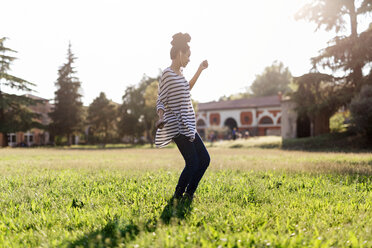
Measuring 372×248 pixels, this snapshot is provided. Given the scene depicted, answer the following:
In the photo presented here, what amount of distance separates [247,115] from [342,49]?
37.9 m

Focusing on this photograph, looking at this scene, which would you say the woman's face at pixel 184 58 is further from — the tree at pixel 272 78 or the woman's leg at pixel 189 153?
the tree at pixel 272 78

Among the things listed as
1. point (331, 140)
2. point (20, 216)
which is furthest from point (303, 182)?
point (331, 140)

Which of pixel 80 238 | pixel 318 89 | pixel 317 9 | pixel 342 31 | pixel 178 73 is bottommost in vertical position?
pixel 80 238

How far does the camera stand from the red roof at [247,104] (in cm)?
5697

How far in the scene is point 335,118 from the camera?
3144 centimetres

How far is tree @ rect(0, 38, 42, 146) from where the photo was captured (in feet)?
108

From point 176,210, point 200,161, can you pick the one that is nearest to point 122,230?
point 176,210

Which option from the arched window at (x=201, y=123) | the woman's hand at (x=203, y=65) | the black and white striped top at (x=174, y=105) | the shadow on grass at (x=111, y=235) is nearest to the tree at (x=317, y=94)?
the woman's hand at (x=203, y=65)

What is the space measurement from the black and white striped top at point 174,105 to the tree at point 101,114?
4595cm

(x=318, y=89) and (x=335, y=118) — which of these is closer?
(x=318, y=89)

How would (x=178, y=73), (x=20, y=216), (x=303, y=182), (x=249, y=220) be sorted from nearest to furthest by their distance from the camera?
1. (x=249, y=220)
2. (x=20, y=216)
3. (x=178, y=73)
4. (x=303, y=182)

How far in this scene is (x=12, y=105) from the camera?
3541cm

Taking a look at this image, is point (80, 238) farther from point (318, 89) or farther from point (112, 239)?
point (318, 89)

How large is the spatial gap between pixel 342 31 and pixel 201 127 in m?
43.0
